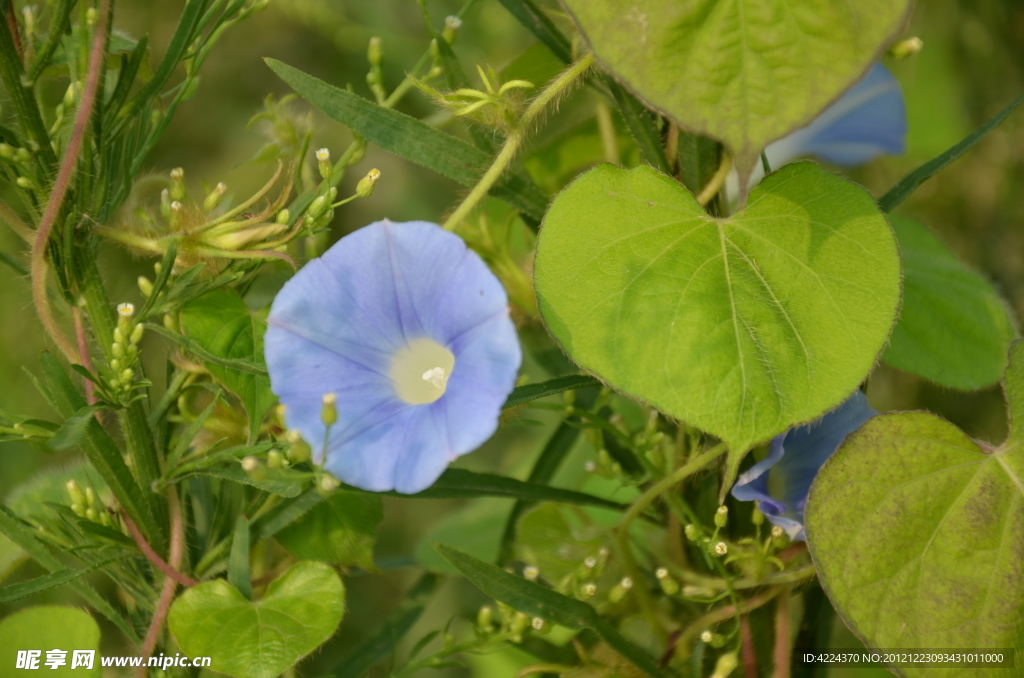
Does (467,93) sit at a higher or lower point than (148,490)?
higher

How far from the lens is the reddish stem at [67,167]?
56cm

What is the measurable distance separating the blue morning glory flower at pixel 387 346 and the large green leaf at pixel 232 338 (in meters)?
0.07

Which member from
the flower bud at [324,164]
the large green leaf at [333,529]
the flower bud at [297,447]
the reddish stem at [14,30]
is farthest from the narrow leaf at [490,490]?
the reddish stem at [14,30]

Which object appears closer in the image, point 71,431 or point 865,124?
point 71,431

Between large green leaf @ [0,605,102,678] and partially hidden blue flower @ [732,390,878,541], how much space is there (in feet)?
1.58

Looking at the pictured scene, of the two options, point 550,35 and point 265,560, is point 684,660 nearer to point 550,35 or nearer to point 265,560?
point 265,560

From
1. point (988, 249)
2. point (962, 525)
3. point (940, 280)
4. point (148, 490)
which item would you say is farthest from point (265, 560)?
point (988, 249)

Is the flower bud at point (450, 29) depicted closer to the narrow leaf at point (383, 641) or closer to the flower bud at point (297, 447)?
the flower bud at point (297, 447)

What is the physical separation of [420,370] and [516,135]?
18 cm

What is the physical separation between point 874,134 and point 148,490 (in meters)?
0.79

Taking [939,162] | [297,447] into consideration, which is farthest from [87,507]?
[939,162]

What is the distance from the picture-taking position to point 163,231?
0.65 meters

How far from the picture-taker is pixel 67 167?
0.56 meters

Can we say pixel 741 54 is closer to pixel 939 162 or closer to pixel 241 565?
pixel 939 162
